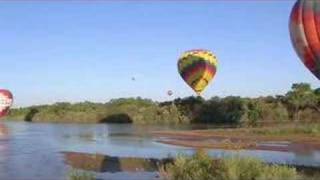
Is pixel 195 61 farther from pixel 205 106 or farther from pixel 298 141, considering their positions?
pixel 205 106

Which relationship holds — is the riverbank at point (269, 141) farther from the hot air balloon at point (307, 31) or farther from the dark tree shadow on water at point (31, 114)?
the dark tree shadow on water at point (31, 114)

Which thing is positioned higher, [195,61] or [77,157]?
[195,61]

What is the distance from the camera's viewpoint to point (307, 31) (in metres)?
22.4

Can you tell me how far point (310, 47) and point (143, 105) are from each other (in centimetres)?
13026

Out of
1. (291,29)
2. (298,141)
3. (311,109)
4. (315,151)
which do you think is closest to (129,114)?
(311,109)

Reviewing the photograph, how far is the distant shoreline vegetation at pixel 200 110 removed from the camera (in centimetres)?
10550

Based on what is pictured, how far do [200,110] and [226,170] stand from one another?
105 m

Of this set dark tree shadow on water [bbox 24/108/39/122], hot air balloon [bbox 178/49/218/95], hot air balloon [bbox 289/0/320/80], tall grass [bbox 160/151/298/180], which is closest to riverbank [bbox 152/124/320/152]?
hot air balloon [bbox 178/49/218/95]

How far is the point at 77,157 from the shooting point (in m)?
36.8

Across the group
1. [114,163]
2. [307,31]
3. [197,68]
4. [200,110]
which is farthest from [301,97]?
[307,31]

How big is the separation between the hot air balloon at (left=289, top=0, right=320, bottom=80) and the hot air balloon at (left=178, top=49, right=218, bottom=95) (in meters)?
32.7

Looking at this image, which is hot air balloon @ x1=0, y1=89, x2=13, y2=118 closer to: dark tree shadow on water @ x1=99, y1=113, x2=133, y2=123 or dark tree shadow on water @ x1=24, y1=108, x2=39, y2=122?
dark tree shadow on water @ x1=99, y1=113, x2=133, y2=123

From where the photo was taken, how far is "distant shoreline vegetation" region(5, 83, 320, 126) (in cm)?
10550

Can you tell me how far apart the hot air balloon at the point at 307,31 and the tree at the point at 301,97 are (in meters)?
82.7
